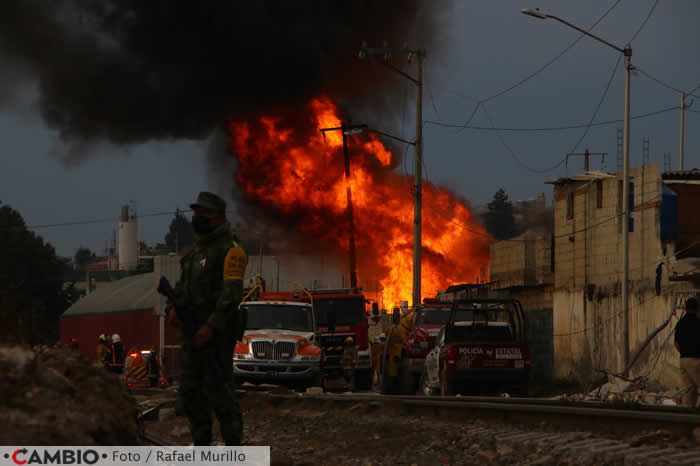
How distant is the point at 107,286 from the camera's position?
83.1 m

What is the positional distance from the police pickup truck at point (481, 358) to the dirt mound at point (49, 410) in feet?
40.1

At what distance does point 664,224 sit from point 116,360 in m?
16.4

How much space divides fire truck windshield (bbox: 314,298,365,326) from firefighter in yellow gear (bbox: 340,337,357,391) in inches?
29.9

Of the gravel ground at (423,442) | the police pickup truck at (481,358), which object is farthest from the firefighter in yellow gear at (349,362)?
the gravel ground at (423,442)

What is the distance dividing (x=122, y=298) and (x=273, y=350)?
51.2 meters

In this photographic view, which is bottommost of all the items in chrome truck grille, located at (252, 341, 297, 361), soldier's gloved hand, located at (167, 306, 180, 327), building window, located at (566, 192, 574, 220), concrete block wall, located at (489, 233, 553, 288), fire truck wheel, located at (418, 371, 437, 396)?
fire truck wheel, located at (418, 371, 437, 396)

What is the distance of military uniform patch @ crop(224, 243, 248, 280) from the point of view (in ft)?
25.5

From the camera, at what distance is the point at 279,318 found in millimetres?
24516

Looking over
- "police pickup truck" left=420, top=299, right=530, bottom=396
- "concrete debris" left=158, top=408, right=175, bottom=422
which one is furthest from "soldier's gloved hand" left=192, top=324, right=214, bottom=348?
"police pickup truck" left=420, top=299, right=530, bottom=396

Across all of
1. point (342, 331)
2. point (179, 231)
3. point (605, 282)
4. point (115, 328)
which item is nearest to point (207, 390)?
point (342, 331)

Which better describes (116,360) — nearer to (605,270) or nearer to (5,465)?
(605,270)

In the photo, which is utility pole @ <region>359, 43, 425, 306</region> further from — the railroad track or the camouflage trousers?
the camouflage trousers

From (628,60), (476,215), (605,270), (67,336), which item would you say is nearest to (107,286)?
(67,336)

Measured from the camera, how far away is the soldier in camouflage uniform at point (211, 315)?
775 cm
